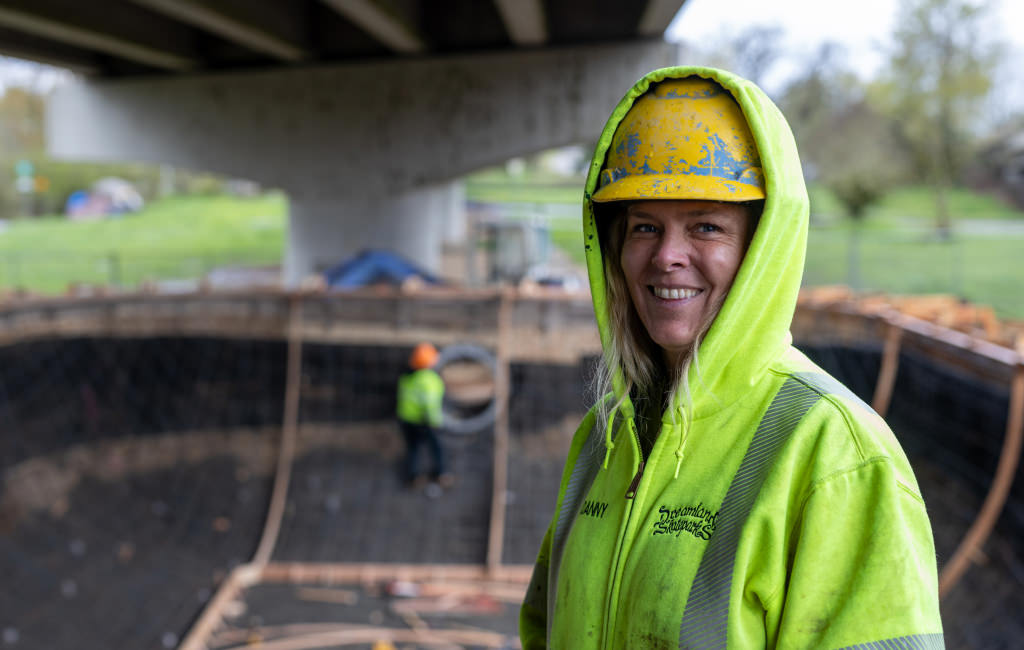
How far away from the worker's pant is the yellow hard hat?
329 inches

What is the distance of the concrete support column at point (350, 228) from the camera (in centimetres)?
1470

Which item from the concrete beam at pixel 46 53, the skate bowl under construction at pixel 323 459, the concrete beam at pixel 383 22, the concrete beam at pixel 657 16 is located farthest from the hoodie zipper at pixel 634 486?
the concrete beam at pixel 46 53

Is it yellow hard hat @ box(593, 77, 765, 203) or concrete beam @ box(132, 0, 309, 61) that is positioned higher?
concrete beam @ box(132, 0, 309, 61)

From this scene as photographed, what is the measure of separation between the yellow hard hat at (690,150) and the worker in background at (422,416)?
8.29 m

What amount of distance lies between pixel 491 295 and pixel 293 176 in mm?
5676

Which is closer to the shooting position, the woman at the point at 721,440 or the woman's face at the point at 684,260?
the woman at the point at 721,440

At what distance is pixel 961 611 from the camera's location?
6.08 metres

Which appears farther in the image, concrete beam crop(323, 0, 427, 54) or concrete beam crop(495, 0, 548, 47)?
concrete beam crop(495, 0, 548, 47)

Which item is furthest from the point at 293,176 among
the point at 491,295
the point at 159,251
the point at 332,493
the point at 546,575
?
the point at 159,251

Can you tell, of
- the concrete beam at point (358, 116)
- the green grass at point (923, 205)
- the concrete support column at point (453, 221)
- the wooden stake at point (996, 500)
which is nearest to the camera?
the wooden stake at point (996, 500)

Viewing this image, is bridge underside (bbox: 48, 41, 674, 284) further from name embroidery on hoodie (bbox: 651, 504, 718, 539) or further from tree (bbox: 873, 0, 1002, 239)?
tree (bbox: 873, 0, 1002, 239)

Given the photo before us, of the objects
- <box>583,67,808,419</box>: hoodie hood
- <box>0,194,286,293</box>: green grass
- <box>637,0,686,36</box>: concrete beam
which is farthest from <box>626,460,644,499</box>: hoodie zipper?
<box>0,194,286,293</box>: green grass

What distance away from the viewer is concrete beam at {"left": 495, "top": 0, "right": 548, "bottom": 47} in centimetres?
926

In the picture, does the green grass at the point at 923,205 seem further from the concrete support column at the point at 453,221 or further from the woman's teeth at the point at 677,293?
the woman's teeth at the point at 677,293
